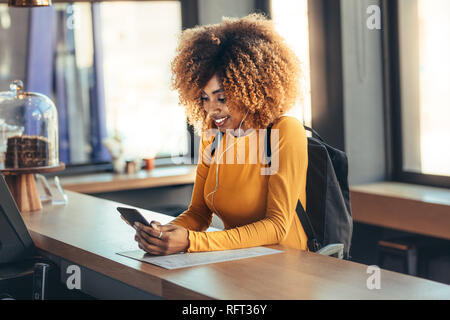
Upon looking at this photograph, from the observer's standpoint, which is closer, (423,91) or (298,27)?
(423,91)

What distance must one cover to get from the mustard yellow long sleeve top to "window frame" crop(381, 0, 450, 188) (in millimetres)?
1986

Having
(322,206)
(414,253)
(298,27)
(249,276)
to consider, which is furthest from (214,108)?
(298,27)

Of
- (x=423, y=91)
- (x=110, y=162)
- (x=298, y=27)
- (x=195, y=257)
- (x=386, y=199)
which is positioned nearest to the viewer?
(x=195, y=257)

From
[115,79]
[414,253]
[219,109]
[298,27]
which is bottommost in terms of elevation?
[414,253]

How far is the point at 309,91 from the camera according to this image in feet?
13.9

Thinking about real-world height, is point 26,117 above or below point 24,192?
above

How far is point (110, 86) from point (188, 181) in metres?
1.07

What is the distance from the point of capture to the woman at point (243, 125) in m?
1.95

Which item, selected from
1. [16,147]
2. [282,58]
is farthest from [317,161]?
[16,147]

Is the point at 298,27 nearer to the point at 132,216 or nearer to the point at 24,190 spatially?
the point at 24,190

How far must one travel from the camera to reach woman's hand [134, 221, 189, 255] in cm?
179

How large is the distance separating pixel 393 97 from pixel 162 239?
258 cm

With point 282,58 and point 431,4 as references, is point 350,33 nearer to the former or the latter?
point 431,4

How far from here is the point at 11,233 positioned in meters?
2.17
